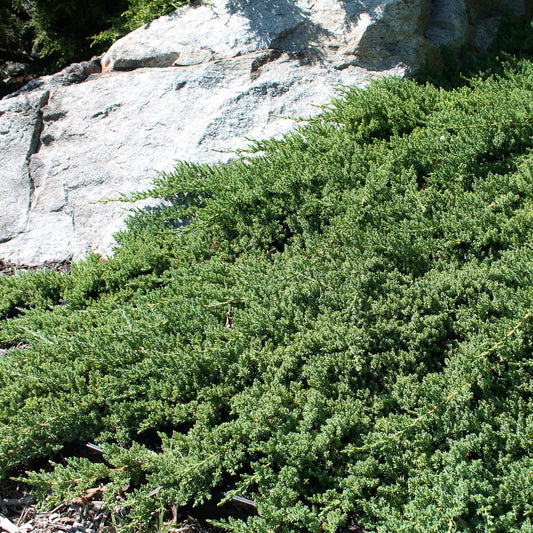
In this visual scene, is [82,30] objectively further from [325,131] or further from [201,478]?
[201,478]

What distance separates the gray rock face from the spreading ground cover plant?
74cm

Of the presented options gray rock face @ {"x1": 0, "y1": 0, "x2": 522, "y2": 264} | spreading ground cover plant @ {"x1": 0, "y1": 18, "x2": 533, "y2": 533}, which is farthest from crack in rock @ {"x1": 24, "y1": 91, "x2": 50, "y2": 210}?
spreading ground cover plant @ {"x1": 0, "y1": 18, "x2": 533, "y2": 533}

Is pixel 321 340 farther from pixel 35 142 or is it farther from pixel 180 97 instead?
pixel 35 142

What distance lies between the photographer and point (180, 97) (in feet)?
16.7

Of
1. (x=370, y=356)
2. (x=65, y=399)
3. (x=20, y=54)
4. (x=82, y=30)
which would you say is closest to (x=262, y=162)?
(x=370, y=356)

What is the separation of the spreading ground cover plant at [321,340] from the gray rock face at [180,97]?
2.41ft

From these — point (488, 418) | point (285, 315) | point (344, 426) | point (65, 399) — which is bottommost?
point (488, 418)

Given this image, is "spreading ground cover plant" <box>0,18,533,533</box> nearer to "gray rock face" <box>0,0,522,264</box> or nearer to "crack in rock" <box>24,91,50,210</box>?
"gray rock face" <box>0,0,522,264</box>

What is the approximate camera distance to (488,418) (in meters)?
2.33

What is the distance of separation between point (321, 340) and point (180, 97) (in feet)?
11.3

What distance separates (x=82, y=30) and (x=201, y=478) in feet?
20.4

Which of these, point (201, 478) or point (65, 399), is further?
point (65, 399)

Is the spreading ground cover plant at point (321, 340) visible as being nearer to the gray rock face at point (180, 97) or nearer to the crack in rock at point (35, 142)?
the gray rock face at point (180, 97)

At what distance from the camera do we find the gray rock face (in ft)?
15.6
